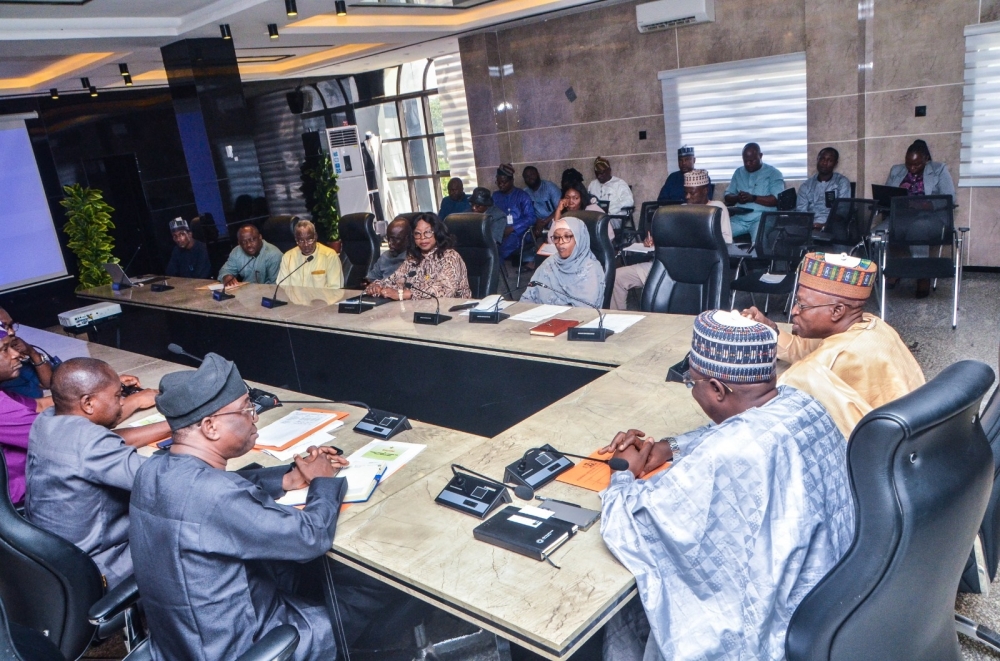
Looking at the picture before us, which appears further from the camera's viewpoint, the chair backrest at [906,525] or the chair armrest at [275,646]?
the chair armrest at [275,646]

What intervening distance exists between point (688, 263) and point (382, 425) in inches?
79.6

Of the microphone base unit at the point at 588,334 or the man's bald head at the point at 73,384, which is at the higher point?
the man's bald head at the point at 73,384

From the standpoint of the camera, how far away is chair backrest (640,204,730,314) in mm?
3629

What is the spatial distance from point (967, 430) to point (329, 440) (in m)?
1.77

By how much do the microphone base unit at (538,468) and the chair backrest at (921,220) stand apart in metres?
4.46

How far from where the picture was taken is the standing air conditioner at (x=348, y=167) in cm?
1012

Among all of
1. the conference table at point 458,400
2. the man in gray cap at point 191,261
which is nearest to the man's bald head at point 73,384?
the conference table at point 458,400

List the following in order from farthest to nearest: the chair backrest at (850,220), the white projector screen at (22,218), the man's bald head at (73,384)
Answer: the white projector screen at (22,218)
the chair backrest at (850,220)
the man's bald head at (73,384)

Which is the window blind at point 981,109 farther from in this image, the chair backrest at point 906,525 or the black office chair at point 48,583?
the black office chair at point 48,583

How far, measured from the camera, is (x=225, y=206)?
690 centimetres

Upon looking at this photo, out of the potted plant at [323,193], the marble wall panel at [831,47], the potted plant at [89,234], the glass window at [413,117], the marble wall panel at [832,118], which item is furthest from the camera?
the glass window at [413,117]

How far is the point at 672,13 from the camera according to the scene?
268 inches

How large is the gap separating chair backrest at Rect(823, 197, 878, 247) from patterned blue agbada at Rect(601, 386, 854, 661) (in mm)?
4736

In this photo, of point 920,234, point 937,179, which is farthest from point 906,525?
point 937,179
